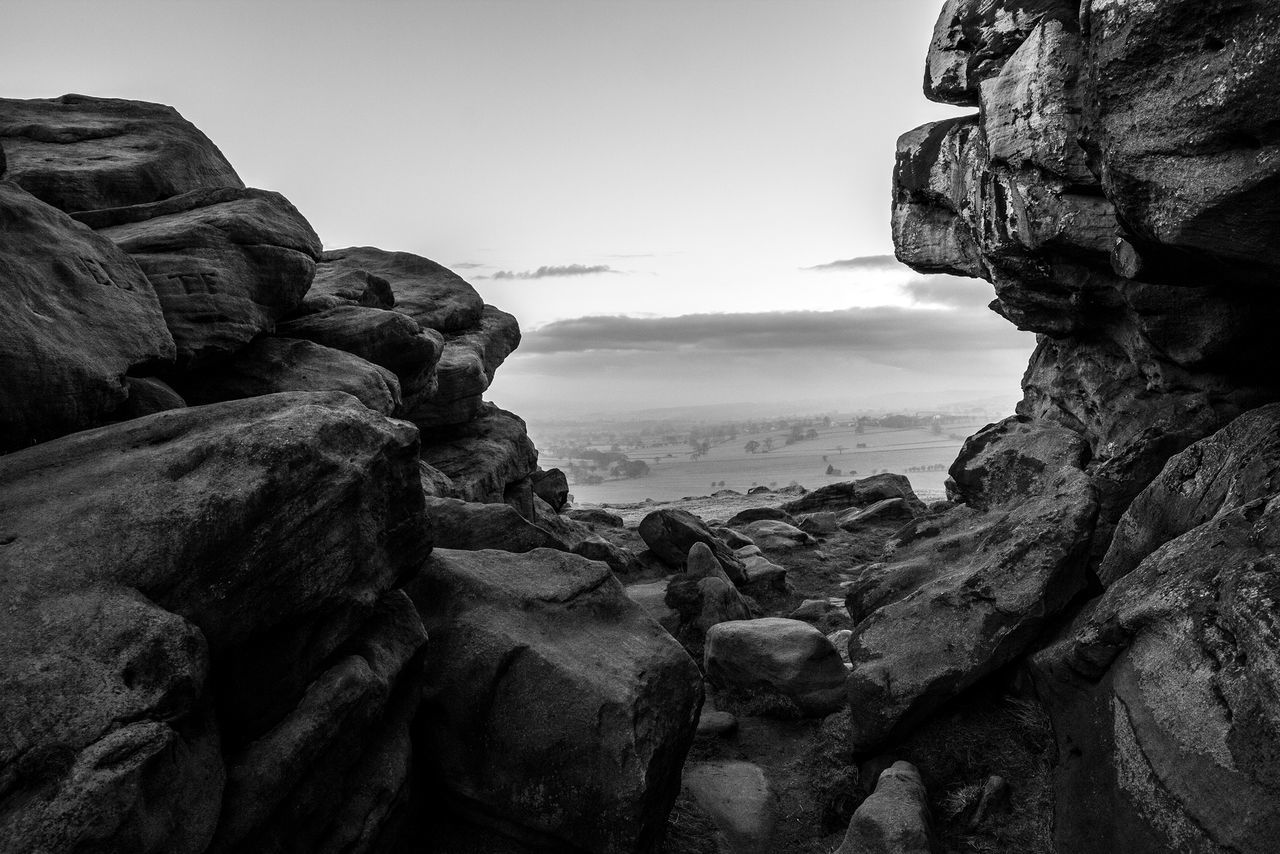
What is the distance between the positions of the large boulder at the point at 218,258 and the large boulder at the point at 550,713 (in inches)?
308

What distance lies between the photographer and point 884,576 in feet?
67.4

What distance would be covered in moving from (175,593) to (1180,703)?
520 inches

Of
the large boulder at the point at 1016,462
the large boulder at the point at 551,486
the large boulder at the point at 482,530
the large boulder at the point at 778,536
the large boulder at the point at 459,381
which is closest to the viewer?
the large boulder at the point at 482,530

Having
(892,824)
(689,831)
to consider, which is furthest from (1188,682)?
(689,831)

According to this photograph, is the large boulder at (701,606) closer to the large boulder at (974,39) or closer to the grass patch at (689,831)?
the grass patch at (689,831)

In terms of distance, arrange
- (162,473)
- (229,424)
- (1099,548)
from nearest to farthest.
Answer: (162,473) → (229,424) → (1099,548)

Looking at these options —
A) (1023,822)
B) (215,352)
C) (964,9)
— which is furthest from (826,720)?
(964,9)

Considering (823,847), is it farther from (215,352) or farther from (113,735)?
(215,352)

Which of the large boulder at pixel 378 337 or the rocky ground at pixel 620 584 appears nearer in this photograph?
the rocky ground at pixel 620 584

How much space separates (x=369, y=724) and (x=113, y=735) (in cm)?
420

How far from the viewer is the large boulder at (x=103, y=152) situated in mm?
20125

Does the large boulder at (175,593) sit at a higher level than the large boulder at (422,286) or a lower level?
lower

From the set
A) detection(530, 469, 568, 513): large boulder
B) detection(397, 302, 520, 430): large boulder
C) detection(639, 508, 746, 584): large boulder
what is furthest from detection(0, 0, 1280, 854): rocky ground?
detection(530, 469, 568, 513): large boulder

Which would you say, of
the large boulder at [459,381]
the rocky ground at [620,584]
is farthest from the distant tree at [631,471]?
the rocky ground at [620,584]
